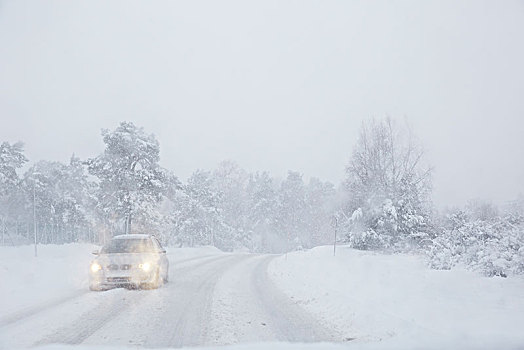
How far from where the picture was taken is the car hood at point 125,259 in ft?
43.3

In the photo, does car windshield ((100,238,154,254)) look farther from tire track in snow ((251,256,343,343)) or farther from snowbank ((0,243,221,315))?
tire track in snow ((251,256,343,343))

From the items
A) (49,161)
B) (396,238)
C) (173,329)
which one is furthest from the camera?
(49,161)

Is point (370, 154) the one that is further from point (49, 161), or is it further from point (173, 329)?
point (49, 161)

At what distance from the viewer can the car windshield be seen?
1443 cm

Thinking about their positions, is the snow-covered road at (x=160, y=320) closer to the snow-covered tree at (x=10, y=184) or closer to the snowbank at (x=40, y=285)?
the snowbank at (x=40, y=285)

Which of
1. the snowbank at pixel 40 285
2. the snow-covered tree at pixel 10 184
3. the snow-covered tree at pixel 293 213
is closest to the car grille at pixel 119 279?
the snowbank at pixel 40 285

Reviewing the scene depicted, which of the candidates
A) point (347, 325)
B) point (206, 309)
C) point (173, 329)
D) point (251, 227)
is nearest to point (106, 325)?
point (173, 329)

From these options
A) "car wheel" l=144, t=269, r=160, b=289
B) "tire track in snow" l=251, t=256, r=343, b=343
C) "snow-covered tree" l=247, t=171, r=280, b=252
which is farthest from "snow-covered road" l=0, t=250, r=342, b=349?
"snow-covered tree" l=247, t=171, r=280, b=252

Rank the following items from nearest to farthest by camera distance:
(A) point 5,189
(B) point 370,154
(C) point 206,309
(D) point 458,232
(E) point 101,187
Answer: (C) point 206,309, (D) point 458,232, (B) point 370,154, (E) point 101,187, (A) point 5,189

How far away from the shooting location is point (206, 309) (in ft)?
32.9

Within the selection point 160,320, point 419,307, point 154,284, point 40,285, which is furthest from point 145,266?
point 419,307

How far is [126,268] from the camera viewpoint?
13.1 meters

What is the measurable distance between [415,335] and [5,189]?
5006 centimetres

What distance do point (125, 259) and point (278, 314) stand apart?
556 centimetres
